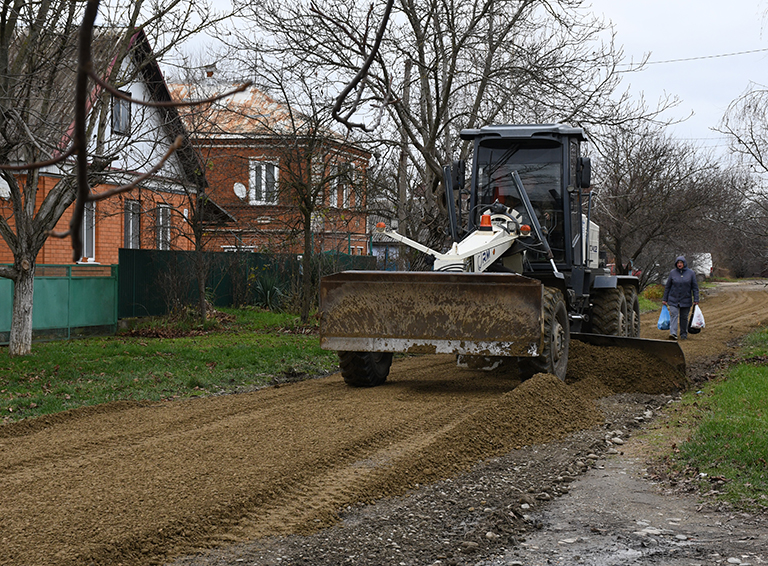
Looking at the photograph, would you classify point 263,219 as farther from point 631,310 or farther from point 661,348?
point 661,348

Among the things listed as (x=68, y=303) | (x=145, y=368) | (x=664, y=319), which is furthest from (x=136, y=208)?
(x=664, y=319)

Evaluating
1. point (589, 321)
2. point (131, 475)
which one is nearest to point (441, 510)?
point (131, 475)

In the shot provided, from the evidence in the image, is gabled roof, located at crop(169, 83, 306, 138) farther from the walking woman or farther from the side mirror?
the walking woman

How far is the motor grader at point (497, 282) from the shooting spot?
30.5 ft

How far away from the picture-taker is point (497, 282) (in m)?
9.29

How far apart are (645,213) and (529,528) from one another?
89.5ft

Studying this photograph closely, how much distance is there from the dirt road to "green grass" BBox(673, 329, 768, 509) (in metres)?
0.82

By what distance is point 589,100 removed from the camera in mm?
17000

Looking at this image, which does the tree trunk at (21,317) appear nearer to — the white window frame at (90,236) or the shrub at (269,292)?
the white window frame at (90,236)

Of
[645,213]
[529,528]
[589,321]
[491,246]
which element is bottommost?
[529,528]

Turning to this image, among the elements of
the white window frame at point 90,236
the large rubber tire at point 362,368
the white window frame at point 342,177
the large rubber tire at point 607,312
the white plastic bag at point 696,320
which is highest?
the white window frame at point 342,177

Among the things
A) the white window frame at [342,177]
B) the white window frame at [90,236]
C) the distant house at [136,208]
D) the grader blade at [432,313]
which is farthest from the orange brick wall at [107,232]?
the grader blade at [432,313]

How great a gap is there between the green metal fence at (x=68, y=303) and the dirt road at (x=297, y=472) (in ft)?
23.8

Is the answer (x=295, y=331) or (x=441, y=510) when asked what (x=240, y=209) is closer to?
(x=295, y=331)
